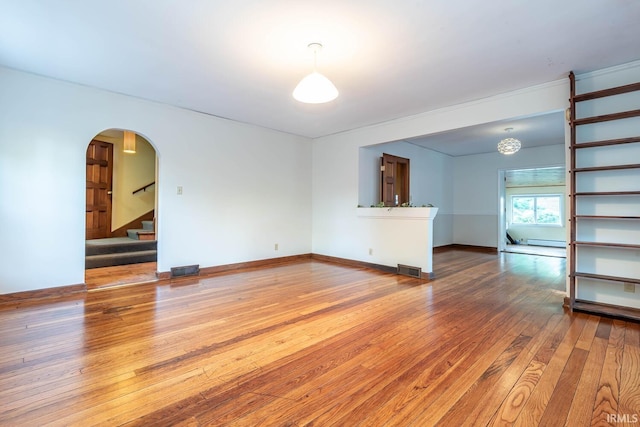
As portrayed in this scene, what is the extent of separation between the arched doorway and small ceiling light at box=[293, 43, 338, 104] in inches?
145

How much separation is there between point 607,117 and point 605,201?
0.91 metres

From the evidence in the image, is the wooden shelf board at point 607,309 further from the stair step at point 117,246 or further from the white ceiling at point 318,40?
the stair step at point 117,246

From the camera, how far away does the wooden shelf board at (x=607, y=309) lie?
2938mm

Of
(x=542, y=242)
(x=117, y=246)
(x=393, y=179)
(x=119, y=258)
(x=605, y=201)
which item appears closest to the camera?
(x=605, y=201)

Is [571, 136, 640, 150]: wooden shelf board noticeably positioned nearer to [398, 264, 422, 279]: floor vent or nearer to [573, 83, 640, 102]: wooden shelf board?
[573, 83, 640, 102]: wooden shelf board

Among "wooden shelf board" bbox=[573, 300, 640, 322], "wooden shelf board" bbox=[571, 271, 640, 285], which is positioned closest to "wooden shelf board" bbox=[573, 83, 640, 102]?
"wooden shelf board" bbox=[571, 271, 640, 285]

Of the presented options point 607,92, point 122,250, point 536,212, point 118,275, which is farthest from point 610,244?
point 536,212

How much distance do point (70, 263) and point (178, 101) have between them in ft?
8.65

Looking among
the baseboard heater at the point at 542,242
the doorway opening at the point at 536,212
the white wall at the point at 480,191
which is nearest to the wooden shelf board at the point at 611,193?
the white wall at the point at 480,191

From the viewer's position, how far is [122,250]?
18.2 feet

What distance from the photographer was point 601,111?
127 inches

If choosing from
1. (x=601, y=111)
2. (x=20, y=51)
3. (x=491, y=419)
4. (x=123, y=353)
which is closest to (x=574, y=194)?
(x=601, y=111)

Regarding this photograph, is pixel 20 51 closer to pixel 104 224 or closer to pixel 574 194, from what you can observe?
pixel 104 224

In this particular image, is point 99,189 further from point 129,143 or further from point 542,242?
point 542,242
